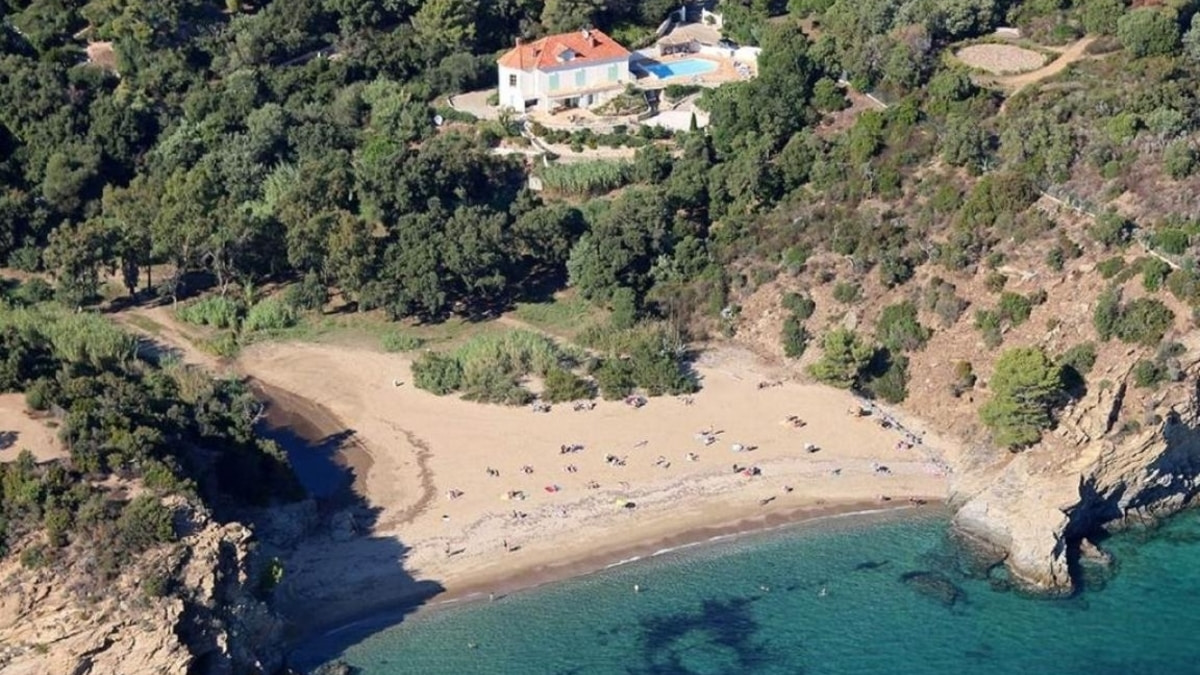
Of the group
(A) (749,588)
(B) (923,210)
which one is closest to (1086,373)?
(B) (923,210)

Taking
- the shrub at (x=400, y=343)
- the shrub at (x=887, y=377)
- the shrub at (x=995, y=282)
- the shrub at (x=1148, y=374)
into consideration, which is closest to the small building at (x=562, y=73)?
the shrub at (x=400, y=343)

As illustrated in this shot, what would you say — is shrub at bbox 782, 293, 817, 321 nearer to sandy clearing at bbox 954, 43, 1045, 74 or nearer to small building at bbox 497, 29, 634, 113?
sandy clearing at bbox 954, 43, 1045, 74

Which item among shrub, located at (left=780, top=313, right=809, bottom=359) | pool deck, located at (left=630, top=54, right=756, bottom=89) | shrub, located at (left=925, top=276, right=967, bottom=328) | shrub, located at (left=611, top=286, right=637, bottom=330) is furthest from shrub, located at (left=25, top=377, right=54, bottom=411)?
pool deck, located at (left=630, top=54, right=756, bottom=89)

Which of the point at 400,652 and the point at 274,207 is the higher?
the point at 274,207

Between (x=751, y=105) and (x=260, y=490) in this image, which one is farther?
(x=751, y=105)

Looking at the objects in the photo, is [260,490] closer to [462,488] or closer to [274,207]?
[462,488]

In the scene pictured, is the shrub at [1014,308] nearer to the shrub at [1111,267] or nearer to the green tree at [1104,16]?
the shrub at [1111,267]

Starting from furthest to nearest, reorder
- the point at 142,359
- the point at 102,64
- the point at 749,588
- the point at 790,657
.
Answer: the point at 102,64
the point at 142,359
the point at 749,588
the point at 790,657
